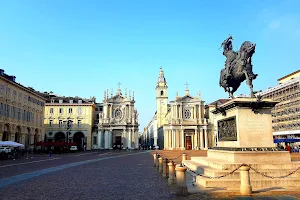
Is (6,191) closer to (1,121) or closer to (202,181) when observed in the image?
(202,181)

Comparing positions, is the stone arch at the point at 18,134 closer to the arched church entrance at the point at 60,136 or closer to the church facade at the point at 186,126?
the arched church entrance at the point at 60,136

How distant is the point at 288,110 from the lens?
54.3 metres

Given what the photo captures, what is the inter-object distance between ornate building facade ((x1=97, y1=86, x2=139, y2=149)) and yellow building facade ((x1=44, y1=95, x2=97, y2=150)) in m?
4.47

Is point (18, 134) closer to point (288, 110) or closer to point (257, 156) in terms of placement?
point (257, 156)

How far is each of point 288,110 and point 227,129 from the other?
4724 cm

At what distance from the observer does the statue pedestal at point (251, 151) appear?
34.9 feet

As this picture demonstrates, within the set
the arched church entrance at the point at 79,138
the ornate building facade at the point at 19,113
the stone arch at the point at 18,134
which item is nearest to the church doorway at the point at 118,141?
the arched church entrance at the point at 79,138

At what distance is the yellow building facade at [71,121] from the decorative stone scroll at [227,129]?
66.1 metres

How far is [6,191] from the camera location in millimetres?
10922

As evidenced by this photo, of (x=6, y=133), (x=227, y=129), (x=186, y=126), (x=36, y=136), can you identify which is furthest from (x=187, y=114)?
(x=227, y=129)

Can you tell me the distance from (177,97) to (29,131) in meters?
43.1

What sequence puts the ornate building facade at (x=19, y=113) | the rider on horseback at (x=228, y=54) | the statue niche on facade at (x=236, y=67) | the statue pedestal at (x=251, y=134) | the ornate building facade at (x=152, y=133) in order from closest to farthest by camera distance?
the statue pedestal at (x=251, y=134)
the statue niche on facade at (x=236, y=67)
the rider on horseback at (x=228, y=54)
the ornate building facade at (x=19, y=113)
the ornate building facade at (x=152, y=133)

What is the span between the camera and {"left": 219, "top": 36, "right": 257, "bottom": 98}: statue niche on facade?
13805 millimetres

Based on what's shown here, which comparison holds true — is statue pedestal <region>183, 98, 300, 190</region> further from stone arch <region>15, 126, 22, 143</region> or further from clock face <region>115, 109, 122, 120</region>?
clock face <region>115, 109, 122, 120</region>
